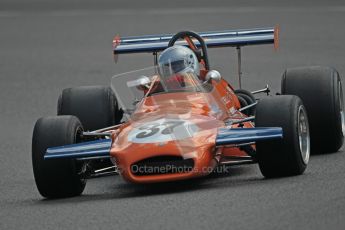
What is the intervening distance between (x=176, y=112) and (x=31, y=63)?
10.2 meters

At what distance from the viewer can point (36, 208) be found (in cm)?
1014

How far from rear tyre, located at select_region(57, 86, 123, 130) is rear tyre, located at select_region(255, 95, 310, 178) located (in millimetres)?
2369

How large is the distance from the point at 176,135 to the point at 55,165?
3.47 feet

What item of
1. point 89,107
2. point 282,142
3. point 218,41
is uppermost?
point 218,41

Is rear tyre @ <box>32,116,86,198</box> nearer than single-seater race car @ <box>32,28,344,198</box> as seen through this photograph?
No

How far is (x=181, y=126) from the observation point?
10.5 m

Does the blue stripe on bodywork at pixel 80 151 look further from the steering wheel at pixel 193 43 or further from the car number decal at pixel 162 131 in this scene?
the steering wheel at pixel 193 43

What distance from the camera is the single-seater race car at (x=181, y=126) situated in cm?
1021

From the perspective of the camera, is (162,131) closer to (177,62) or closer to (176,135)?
(176,135)

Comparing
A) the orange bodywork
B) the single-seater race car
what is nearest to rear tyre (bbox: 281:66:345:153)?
the single-seater race car

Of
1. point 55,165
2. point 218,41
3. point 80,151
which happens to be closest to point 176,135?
point 80,151

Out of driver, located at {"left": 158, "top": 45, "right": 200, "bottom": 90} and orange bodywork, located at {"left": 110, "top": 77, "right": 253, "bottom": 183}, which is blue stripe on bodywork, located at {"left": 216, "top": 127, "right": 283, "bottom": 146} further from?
driver, located at {"left": 158, "top": 45, "right": 200, "bottom": 90}

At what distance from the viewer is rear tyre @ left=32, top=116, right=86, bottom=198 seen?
10.5 meters

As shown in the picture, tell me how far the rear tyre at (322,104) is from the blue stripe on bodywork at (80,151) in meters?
2.40
